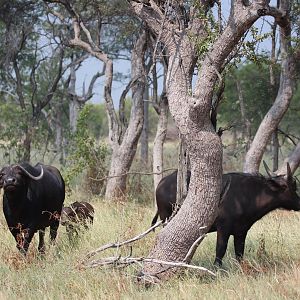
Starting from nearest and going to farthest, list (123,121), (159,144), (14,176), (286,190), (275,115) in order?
(286,190) → (14,176) → (275,115) → (159,144) → (123,121)

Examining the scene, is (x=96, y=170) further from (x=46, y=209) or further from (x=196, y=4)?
(x=196, y=4)

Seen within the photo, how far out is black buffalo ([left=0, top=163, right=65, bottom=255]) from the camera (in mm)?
8952

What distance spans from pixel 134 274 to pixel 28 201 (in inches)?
102

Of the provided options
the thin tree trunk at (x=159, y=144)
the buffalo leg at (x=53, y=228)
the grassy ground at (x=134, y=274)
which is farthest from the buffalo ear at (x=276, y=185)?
the thin tree trunk at (x=159, y=144)

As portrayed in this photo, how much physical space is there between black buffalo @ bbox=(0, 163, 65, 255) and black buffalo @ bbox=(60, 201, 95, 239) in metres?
0.18

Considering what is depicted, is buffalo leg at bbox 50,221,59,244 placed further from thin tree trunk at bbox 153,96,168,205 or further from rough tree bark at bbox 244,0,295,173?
rough tree bark at bbox 244,0,295,173

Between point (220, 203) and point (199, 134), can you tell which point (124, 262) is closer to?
point (199, 134)

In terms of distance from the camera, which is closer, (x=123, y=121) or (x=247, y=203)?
(x=247, y=203)

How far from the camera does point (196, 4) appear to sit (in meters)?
7.58

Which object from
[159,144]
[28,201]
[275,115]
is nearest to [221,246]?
[28,201]

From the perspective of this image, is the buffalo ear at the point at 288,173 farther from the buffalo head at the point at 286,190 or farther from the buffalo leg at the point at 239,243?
the buffalo leg at the point at 239,243

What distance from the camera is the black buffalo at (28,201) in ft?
29.4

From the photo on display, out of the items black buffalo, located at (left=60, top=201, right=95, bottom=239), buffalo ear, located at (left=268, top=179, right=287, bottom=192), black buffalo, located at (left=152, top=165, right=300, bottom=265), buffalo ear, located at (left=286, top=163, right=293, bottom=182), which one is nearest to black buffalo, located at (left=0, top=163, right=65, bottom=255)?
black buffalo, located at (left=60, top=201, right=95, bottom=239)

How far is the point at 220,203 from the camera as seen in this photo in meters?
8.52
